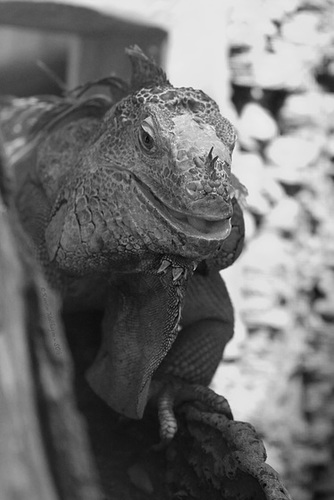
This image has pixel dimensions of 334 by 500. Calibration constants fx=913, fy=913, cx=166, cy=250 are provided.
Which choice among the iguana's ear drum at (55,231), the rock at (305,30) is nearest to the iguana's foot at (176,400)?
the iguana's ear drum at (55,231)

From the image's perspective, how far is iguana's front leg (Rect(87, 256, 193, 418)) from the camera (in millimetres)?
1244

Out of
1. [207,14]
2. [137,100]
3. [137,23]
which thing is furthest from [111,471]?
[207,14]

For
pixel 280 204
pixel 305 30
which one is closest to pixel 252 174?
pixel 280 204

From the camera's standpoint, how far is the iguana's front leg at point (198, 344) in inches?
58.2

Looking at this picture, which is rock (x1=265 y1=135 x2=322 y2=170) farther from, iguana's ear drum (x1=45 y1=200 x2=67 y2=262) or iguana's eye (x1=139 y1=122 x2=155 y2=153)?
iguana's eye (x1=139 y1=122 x2=155 y2=153)

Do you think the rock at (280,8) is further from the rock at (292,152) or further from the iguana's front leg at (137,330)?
the iguana's front leg at (137,330)

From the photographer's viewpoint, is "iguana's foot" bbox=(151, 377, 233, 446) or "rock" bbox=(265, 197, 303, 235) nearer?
"iguana's foot" bbox=(151, 377, 233, 446)

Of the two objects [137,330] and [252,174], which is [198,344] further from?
[252,174]

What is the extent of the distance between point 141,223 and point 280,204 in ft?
7.94

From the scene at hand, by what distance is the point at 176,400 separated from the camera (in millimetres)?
1477

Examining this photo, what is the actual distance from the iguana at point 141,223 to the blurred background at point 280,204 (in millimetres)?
1642

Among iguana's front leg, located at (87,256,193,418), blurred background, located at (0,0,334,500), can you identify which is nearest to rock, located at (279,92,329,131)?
blurred background, located at (0,0,334,500)

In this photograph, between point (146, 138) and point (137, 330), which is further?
point (137, 330)

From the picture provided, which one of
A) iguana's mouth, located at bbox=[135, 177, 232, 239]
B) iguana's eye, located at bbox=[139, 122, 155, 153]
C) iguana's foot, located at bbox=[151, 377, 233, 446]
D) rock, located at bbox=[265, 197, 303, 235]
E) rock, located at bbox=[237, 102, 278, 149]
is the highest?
iguana's eye, located at bbox=[139, 122, 155, 153]
